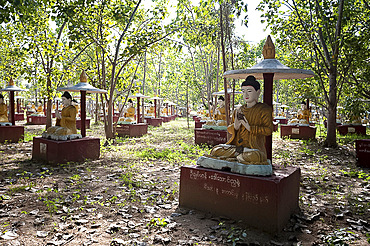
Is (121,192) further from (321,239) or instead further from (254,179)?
(321,239)

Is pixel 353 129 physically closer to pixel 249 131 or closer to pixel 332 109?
pixel 332 109

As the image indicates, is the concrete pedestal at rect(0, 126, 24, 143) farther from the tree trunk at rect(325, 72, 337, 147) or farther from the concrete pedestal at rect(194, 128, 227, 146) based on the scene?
the tree trunk at rect(325, 72, 337, 147)

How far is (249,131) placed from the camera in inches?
177

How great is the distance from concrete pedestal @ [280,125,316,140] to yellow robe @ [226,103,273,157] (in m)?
9.72

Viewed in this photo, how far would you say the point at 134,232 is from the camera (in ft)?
12.8

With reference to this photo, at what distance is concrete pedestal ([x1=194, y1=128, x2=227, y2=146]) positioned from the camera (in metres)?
11.0

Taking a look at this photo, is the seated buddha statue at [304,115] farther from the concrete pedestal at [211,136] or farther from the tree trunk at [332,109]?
the concrete pedestal at [211,136]

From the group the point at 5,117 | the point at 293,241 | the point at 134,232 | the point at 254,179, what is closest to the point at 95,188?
the point at 134,232

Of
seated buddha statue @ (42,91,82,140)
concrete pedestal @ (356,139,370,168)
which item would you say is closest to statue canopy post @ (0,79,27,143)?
seated buddha statue @ (42,91,82,140)

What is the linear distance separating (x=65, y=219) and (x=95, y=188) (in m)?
1.59

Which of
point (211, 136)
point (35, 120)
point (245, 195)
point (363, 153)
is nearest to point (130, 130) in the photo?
point (211, 136)

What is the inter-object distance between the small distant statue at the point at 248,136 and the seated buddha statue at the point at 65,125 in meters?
5.06

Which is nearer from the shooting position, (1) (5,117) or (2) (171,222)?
(2) (171,222)

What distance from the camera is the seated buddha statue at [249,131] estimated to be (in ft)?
14.3
